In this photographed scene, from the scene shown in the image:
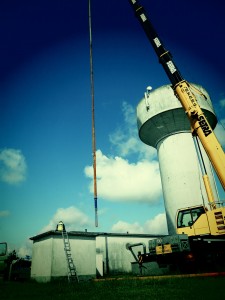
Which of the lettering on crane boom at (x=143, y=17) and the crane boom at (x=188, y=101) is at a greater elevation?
the lettering on crane boom at (x=143, y=17)

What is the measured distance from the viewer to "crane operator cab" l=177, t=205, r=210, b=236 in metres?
11.0

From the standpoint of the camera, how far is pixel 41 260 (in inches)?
620

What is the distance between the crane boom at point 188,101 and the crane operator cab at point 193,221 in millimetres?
2164

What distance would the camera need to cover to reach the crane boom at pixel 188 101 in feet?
33.7

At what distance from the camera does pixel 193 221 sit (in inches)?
455

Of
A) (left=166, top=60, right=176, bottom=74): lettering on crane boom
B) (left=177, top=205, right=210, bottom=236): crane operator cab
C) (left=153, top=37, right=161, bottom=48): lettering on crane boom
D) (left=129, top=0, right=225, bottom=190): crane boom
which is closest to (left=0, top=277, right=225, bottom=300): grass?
(left=177, top=205, right=210, bottom=236): crane operator cab

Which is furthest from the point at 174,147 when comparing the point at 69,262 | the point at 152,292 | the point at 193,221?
the point at 152,292

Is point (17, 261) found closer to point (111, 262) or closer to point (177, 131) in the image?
point (111, 262)

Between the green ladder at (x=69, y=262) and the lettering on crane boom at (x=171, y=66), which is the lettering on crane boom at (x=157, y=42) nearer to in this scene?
the lettering on crane boom at (x=171, y=66)

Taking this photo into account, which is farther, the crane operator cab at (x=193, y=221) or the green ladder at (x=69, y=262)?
the green ladder at (x=69, y=262)

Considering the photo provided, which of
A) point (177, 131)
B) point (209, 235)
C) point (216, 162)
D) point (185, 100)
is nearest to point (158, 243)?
point (209, 235)

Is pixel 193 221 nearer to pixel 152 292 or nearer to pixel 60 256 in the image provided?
pixel 152 292

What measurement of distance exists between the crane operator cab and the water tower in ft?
15.4

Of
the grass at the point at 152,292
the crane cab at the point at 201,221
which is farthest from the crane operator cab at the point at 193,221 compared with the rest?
the grass at the point at 152,292
